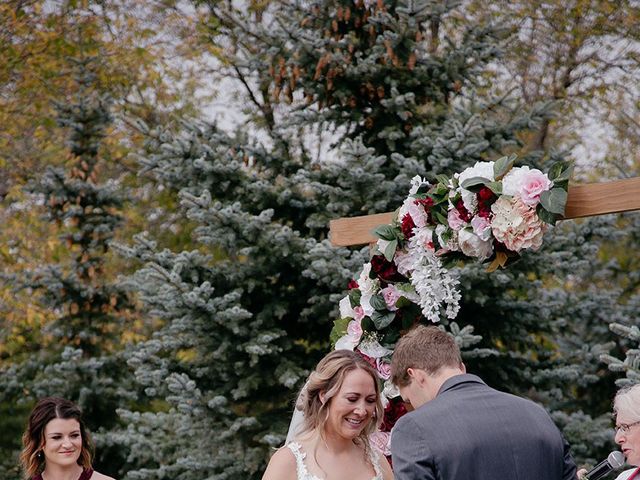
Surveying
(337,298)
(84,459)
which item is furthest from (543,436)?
(337,298)

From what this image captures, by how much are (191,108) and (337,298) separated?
597 centimetres

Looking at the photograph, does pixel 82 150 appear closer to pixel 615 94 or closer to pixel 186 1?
pixel 186 1

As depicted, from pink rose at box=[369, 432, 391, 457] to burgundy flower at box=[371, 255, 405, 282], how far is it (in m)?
0.75

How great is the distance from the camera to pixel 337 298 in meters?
6.65

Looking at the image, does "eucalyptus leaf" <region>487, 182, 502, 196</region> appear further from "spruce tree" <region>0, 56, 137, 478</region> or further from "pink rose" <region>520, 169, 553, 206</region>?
"spruce tree" <region>0, 56, 137, 478</region>

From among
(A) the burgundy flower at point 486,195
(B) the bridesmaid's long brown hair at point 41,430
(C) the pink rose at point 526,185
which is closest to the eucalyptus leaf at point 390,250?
(A) the burgundy flower at point 486,195

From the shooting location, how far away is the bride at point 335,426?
12.6 feet

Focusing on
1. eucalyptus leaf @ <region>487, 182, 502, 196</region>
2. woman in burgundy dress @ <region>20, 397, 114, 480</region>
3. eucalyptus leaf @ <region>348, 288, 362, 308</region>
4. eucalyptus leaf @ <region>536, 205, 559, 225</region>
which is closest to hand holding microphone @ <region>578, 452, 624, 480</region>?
eucalyptus leaf @ <region>536, 205, 559, 225</region>

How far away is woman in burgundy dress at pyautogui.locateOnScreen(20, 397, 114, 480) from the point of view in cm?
470

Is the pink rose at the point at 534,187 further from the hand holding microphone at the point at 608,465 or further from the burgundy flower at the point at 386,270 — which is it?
the hand holding microphone at the point at 608,465

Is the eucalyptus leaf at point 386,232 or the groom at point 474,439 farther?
the eucalyptus leaf at point 386,232

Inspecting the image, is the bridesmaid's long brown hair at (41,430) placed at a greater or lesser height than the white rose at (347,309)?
lesser

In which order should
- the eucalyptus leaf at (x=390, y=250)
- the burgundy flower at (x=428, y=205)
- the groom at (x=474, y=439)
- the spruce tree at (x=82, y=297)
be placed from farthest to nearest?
1. the spruce tree at (x=82, y=297)
2. the eucalyptus leaf at (x=390, y=250)
3. the burgundy flower at (x=428, y=205)
4. the groom at (x=474, y=439)

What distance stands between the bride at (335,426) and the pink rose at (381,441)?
0.53 m
